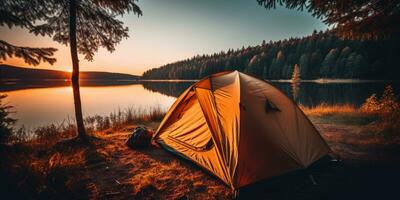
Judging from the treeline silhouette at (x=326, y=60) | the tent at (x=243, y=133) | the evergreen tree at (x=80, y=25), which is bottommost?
the tent at (x=243, y=133)

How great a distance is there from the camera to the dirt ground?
3330 mm

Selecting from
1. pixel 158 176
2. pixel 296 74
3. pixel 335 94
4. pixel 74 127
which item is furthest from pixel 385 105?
pixel 296 74

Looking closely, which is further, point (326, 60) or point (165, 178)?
point (326, 60)

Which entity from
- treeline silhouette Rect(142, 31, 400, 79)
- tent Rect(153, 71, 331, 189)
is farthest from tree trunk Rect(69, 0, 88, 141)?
treeline silhouette Rect(142, 31, 400, 79)

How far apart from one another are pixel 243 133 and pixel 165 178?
7.03 ft

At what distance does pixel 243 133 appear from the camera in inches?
159

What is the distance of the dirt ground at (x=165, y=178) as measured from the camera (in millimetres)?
3330

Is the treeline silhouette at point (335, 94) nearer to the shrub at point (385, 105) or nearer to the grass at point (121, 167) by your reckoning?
the shrub at point (385, 105)

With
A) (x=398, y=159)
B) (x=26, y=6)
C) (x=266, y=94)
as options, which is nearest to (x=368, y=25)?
(x=398, y=159)

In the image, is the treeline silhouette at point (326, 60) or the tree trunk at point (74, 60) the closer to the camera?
the tree trunk at point (74, 60)

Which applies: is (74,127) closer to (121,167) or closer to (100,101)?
(121,167)

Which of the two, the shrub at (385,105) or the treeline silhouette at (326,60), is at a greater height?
the treeline silhouette at (326,60)

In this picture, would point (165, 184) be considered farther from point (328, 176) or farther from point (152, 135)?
point (328, 176)

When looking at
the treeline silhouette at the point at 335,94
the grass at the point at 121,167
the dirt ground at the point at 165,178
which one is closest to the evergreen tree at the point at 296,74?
the treeline silhouette at the point at 335,94
